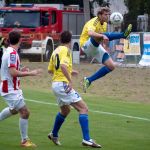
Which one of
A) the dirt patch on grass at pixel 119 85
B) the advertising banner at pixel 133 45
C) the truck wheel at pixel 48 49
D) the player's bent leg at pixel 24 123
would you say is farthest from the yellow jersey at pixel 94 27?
the truck wheel at pixel 48 49

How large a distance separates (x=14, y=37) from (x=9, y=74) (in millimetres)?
601

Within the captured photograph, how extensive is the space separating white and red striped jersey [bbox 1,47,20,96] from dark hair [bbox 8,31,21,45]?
116mm

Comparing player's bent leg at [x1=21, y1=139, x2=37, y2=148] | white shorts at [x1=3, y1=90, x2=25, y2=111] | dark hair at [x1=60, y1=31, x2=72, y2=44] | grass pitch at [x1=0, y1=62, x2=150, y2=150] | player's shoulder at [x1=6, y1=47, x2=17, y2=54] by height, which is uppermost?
dark hair at [x1=60, y1=31, x2=72, y2=44]

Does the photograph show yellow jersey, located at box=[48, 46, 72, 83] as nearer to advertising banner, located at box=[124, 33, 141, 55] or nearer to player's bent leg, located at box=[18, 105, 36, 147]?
player's bent leg, located at box=[18, 105, 36, 147]

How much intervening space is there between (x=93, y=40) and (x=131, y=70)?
19340 mm

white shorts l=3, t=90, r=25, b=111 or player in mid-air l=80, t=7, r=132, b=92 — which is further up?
player in mid-air l=80, t=7, r=132, b=92

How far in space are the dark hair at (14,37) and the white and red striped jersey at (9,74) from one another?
0.38 feet

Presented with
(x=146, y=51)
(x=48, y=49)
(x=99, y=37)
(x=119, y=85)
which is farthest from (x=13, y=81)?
(x=48, y=49)

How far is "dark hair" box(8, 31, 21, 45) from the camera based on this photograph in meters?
11.9

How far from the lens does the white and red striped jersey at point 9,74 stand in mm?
11844

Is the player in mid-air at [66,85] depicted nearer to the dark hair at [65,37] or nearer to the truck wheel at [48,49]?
the dark hair at [65,37]

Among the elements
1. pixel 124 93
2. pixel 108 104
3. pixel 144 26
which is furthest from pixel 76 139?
pixel 144 26

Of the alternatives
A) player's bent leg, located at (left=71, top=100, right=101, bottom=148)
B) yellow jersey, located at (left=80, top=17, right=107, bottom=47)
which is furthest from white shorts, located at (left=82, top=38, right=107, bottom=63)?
player's bent leg, located at (left=71, top=100, right=101, bottom=148)

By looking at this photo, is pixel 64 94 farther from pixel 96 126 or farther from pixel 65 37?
pixel 96 126
